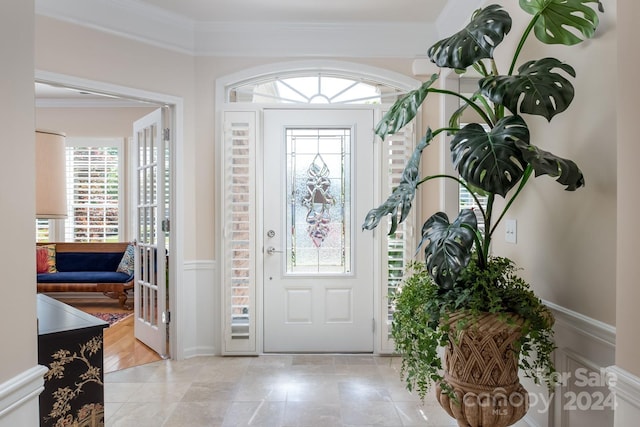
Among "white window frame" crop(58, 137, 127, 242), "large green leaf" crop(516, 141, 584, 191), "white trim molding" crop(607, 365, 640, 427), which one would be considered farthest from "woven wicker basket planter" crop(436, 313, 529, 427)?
"white window frame" crop(58, 137, 127, 242)

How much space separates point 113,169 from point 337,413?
467 cm

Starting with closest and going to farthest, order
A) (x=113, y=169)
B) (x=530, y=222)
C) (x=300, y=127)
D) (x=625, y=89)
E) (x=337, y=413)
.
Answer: (x=625, y=89), (x=530, y=222), (x=337, y=413), (x=300, y=127), (x=113, y=169)

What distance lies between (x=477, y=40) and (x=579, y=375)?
1.34 m

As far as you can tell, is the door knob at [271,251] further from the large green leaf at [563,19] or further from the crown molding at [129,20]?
the large green leaf at [563,19]

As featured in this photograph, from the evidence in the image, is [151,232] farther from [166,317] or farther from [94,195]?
[94,195]

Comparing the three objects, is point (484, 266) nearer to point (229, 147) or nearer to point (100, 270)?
point (229, 147)

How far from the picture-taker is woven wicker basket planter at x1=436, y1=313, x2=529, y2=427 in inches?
60.5

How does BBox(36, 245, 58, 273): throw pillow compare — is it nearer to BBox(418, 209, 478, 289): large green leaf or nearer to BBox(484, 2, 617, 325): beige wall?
BBox(418, 209, 478, 289): large green leaf

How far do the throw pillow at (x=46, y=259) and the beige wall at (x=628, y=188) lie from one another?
5819 millimetres

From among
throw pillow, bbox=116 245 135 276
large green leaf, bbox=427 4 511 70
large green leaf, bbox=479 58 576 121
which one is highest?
large green leaf, bbox=427 4 511 70

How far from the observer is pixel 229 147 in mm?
3344

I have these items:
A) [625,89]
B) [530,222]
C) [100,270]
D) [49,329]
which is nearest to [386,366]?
[530,222]

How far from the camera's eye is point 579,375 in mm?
1604

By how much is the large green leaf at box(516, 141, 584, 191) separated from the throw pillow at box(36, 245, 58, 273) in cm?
560
